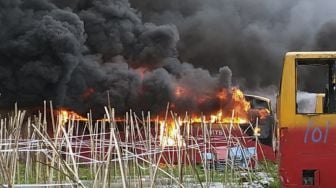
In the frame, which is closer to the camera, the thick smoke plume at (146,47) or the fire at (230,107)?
the fire at (230,107)

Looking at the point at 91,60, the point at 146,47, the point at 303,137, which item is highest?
the point at 146,47

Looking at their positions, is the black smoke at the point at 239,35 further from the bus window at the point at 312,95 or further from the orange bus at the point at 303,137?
the orange bus at the point at 303,137

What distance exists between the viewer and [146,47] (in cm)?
2511

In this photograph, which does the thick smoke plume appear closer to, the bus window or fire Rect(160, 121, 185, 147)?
fire Rect(160, 121, 185, 147)

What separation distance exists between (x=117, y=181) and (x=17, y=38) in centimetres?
1463

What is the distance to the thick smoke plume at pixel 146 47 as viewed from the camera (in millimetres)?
22234

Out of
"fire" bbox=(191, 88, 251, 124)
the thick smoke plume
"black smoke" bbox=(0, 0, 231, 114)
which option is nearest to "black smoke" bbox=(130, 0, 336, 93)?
the thick smoke plume

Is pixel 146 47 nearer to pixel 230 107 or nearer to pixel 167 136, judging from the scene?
pixel 230 107

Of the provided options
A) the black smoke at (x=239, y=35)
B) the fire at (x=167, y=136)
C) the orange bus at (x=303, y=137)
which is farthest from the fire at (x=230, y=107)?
the orange bus at (x=303, y=137)

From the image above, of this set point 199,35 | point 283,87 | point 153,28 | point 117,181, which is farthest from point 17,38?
point 283,87

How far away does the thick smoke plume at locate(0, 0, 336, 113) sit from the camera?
72.9 feet

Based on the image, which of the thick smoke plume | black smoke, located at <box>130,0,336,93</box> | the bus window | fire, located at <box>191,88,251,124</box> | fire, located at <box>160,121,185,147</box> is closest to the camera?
the bus window

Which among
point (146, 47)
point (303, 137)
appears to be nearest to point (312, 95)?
point (303, 137)

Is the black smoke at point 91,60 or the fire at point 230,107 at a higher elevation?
the black smoke at point 91,60
